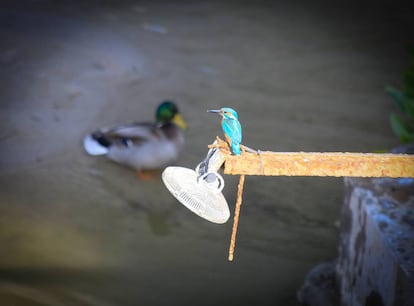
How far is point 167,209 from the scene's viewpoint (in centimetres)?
495

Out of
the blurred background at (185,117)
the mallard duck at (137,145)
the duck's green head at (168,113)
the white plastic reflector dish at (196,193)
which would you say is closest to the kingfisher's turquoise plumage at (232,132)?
the white plastic reflector dish at (196,193)

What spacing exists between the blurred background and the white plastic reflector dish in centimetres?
199

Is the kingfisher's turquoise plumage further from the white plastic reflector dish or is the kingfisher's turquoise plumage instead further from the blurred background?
the blurred background

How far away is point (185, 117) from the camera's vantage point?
242 inches

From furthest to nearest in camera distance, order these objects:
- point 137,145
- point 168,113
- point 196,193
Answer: point 168,113
point 137,145
point 196,193

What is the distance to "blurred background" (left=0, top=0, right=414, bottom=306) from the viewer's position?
4.06m

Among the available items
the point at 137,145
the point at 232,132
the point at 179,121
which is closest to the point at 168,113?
the point at 179,121

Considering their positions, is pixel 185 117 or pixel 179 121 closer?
pixel 179 121

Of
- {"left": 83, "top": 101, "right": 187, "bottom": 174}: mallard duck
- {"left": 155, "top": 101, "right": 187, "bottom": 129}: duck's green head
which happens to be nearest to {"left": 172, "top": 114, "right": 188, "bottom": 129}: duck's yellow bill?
{"left": 155, "top": 101, "right": 187, "bottom": 129}: duck's green head

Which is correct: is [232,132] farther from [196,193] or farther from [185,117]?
[185,117]

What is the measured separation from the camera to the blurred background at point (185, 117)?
4.06 metres

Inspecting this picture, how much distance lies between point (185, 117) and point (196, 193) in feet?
14.3

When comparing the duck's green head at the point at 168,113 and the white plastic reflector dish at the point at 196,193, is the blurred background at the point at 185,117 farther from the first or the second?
the white plastic reflector dish at the point at 196,193

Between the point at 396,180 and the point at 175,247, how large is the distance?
5.41ft
